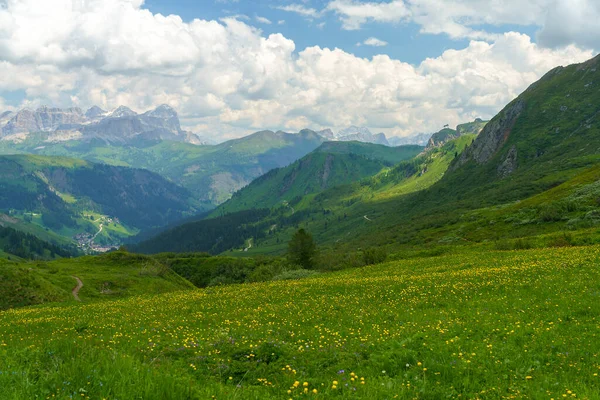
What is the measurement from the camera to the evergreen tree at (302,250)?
9300 centimetres

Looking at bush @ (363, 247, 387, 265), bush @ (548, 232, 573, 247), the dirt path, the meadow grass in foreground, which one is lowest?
the dirt path

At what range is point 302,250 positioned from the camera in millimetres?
93688

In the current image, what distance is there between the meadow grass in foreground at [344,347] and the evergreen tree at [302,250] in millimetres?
63725

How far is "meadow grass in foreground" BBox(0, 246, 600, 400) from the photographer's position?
9211mm

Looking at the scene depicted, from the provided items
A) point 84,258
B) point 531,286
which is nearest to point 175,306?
point 531,286

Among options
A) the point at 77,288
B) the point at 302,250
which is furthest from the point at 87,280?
the point at 302,250

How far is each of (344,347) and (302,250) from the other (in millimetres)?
79087

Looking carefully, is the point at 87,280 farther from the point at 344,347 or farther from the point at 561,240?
the point at 561,240

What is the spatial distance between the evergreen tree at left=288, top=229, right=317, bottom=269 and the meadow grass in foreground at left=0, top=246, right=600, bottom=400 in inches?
2509

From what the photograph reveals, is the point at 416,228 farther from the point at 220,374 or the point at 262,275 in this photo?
the point at 220,374

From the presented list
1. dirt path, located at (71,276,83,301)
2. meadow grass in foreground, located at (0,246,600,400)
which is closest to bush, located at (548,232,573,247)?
meadow grass in foreground, located at (0,246,600,400)

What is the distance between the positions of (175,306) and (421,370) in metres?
22.7

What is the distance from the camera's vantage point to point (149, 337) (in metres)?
18.1

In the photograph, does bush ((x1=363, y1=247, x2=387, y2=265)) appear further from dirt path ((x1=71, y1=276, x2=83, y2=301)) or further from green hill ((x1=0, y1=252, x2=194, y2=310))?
dirt path ((x1=71, y1=276, x2=83, y2=301))
